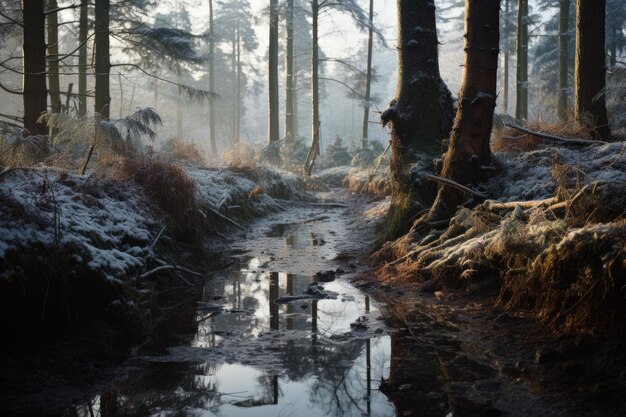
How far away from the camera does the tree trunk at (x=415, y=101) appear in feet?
Result: 24.5

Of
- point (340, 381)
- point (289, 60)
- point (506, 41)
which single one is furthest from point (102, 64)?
point (506, 41)

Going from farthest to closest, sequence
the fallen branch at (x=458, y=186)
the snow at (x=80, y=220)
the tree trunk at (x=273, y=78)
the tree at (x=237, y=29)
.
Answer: the tree at (x=237, y=29) → the tree trunk at (x=273, y=78) → the fallen branch at (x=458, y=186) → the snow at (x=80, y=220)

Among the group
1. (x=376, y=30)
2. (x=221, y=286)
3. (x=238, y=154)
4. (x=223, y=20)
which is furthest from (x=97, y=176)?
(x=223, y=20)

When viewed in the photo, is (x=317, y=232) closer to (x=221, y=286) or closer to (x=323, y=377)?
(x=221, y=286)

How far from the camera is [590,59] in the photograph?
8.54 meters

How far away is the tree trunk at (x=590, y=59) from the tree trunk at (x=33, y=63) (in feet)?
30.9

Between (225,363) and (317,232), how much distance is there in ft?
21.0

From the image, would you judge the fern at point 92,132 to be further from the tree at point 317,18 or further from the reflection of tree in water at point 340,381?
the tree at point 317,18

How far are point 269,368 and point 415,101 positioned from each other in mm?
5534

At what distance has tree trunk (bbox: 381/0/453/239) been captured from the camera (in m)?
7.45

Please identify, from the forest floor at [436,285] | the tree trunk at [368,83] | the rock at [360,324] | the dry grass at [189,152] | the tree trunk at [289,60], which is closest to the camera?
the forest floor at [436,285]

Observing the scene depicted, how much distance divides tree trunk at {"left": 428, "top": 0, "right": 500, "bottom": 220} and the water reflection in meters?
2.21

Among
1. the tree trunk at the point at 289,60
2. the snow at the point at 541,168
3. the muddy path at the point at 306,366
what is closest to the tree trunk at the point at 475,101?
the snow at the point at 541,168

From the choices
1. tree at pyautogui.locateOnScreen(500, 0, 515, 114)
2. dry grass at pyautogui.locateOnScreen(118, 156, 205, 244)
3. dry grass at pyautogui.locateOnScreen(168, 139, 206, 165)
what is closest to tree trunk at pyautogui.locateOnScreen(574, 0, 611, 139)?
dry grass at pyautogui.locateOnScreen(118, 156, 205, 244)
